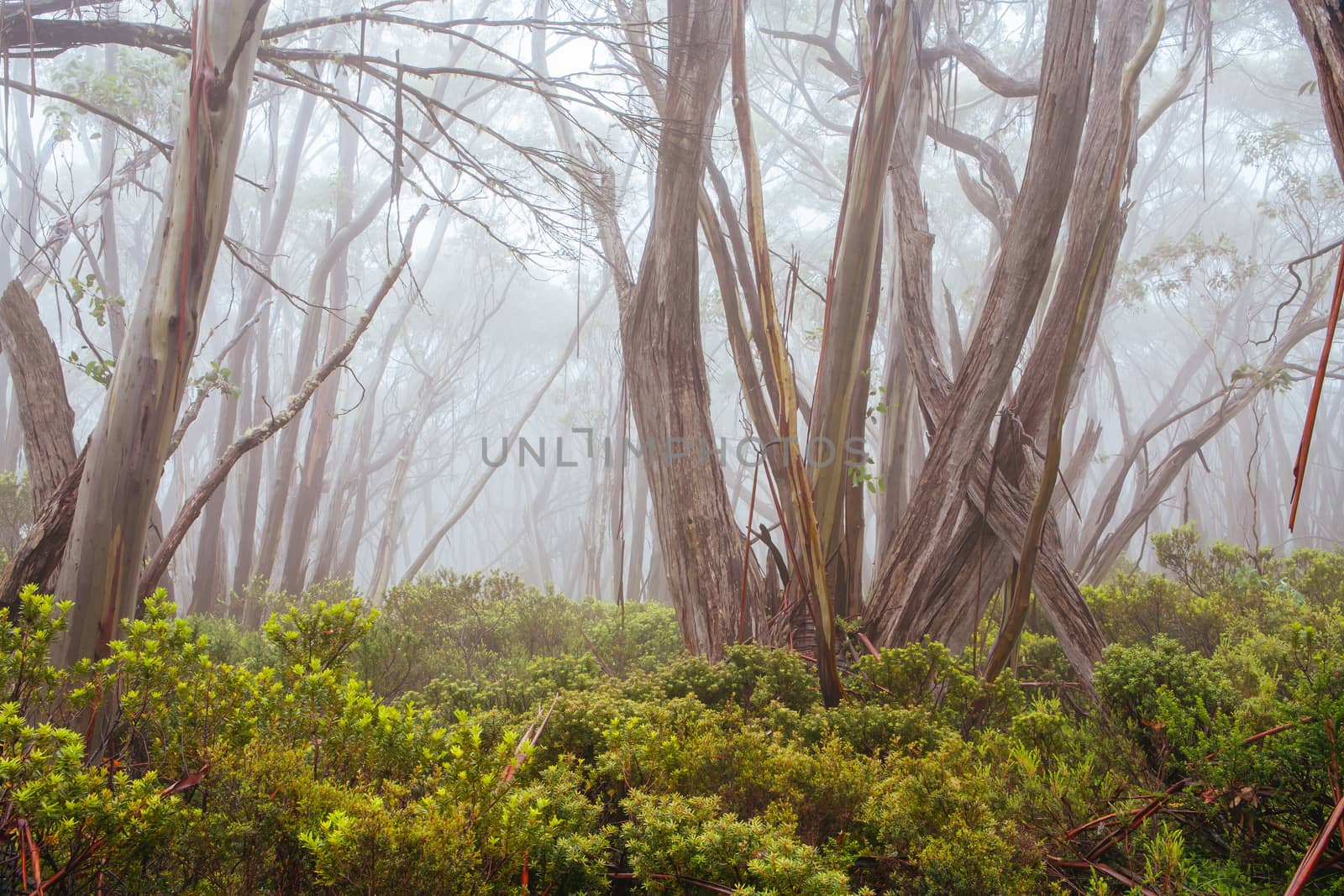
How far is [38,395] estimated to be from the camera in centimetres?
284

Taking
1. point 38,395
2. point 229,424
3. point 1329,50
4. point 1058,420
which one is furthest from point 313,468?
point 1329,50

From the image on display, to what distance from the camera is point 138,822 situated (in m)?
1.17

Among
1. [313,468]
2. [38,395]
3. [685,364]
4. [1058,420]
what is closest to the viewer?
[1058,420]

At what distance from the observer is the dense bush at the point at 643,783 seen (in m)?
1.24

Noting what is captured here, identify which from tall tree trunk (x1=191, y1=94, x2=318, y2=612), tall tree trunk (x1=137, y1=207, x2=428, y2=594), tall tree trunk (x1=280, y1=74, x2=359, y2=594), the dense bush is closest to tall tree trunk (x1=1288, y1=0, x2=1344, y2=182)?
the dense bush

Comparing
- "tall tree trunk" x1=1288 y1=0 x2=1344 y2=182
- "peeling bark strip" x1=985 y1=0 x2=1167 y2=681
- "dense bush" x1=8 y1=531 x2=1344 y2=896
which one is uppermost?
"tall tree trunk" x1=1288 y1=0 x2=1344 y2=182

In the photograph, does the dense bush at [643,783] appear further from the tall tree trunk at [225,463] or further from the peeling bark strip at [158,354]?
the tall tree trunk at [225,463]

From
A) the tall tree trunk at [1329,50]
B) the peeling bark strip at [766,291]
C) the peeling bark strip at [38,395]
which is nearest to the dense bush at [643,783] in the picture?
the peeling bark strip at [766,291]

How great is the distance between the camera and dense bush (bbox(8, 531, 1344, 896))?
1.24 meters

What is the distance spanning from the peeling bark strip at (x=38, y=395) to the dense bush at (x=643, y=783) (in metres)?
1.16

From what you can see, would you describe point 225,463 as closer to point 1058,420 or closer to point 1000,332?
point 1058,420

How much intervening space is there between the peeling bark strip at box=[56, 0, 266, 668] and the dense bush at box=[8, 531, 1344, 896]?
278mm

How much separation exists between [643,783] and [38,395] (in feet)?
8.68

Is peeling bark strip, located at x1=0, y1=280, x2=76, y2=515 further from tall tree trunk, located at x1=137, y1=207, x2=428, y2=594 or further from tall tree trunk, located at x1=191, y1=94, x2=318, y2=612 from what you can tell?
tall tree trunk, located at x1=191, y1=94, x2=318, y2=612
